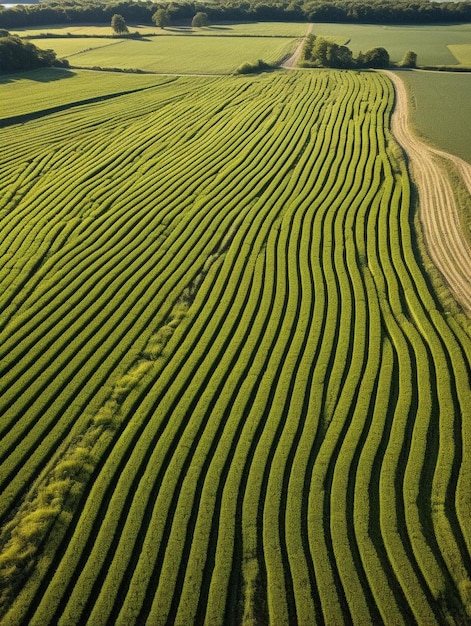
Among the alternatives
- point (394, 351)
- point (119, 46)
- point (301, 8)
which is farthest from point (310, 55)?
point (394, 351)

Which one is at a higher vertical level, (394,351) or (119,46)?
(119,46)

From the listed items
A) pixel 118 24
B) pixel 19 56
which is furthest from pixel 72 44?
pixel 19 56

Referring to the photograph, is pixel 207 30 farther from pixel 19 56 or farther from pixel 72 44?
pixel 19 56

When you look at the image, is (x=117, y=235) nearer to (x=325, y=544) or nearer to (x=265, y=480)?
(x=265, y=480)

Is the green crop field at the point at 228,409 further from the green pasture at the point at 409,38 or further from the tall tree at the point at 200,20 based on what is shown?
the tall tree at the point at 200,20

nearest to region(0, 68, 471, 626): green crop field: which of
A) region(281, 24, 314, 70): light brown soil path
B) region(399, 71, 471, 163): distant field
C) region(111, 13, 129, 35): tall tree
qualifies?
region(399, 71, 471, 163): distant field

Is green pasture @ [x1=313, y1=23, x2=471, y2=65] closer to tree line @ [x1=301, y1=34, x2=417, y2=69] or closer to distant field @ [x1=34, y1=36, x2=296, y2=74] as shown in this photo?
tree line @ [x1=301, y1=34, x2=417, y2=69]

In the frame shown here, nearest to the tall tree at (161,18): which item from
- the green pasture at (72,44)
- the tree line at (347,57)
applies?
the green pasture at (72,44)
